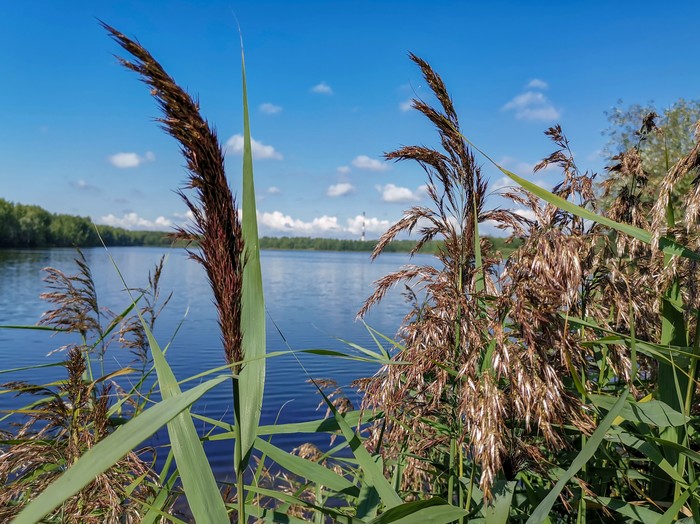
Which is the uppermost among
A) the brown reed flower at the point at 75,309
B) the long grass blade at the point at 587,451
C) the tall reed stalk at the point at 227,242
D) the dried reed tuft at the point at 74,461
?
the tall reed stalk at the point at 227,242

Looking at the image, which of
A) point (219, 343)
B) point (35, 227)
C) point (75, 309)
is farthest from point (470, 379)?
point (35, 227)

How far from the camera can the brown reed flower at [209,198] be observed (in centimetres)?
107

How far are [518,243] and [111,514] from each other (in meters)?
2.15

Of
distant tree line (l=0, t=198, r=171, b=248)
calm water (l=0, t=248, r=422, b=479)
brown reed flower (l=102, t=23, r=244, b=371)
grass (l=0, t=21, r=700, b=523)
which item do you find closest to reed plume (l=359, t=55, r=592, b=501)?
grass (l=0, t=21, r=700, b=523)

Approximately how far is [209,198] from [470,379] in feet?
3.03

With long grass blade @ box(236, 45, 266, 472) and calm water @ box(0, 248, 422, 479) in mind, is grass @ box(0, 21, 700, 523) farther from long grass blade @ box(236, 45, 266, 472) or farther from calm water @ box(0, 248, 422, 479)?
calm water @ box(0, 248, 422, 479)

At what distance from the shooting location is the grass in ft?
3.88

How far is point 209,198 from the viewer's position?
3.69 ft

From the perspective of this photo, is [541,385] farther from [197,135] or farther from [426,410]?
[197,135]

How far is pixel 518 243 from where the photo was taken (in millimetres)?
2600

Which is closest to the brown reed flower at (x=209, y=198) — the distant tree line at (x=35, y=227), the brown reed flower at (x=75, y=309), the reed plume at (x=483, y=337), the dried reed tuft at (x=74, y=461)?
the reed plume at (x=483, y=337)

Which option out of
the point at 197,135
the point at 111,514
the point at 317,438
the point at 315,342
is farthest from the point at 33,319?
the point at 197,135

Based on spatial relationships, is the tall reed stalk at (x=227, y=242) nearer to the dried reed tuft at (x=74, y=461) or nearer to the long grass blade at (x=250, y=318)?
the long grass blade at (x=250, y=318)

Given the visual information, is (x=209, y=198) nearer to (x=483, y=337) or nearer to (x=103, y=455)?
(x=103, y=455)
